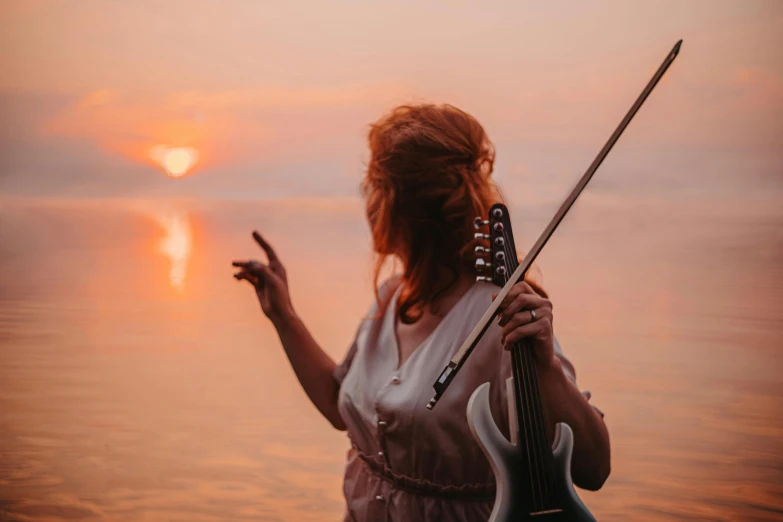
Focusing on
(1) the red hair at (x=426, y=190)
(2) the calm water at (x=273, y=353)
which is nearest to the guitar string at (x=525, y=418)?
(1) the red hair at (x=426, y=190)

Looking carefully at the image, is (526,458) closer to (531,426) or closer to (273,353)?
(531,426)

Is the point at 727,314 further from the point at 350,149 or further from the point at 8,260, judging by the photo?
the point at 8,260

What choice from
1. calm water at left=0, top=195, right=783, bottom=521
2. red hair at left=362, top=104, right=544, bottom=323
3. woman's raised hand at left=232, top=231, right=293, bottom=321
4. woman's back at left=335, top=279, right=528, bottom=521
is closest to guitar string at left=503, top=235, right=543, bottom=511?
woman's back at left=335, top=279, right=528, bottom=521

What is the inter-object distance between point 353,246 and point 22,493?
116cm

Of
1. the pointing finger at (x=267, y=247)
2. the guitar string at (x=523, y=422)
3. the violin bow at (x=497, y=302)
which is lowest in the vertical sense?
the guitar string at (x=523, y=422)

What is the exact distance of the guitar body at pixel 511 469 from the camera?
1239mm

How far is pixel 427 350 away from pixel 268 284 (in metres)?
0.35

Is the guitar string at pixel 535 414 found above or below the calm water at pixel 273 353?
below

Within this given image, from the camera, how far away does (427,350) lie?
144 cm

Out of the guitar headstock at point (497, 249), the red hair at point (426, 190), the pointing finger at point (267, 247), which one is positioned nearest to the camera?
the guitar headstock at point (497, 249)

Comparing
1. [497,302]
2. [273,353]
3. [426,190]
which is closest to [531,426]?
[497,302]

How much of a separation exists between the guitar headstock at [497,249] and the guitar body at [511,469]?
0.17 m

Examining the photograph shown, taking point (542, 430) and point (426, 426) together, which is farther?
point (426, 426)

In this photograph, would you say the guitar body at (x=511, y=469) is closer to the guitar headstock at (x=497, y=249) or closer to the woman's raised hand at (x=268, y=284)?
the guitar headstock at (x=497, y=249)
